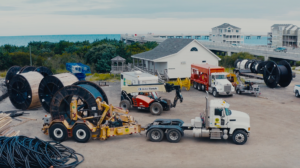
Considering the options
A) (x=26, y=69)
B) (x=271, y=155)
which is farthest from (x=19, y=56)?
(x=271, y=155)

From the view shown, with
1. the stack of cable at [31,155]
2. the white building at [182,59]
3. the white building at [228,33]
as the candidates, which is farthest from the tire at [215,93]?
the white building at [228,33]

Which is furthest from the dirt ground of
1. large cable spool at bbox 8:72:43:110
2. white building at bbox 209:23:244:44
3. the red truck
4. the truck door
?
white building at bbox 209:23:244:44

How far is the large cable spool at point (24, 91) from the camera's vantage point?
23.7 m

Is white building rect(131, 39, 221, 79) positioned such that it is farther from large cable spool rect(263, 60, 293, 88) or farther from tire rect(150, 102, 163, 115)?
tire rect(150, 102, 163, 115)

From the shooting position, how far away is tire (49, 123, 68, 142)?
621 inches

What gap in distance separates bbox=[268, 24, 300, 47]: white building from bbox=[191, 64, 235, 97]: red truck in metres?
83.8

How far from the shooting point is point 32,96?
23562mm

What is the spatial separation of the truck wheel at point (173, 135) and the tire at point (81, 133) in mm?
3881

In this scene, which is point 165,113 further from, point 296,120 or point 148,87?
point 296,120

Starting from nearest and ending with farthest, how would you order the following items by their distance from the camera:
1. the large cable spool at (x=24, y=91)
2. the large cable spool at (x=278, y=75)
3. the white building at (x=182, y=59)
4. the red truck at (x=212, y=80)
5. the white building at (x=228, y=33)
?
the large cable spool at (x=24, y=91) < the red truck at (x=212, y=80) < the large cable spool at (x=278, y=75) < the white building at (x=182, y=59) < the white building at (x=228, y=33)

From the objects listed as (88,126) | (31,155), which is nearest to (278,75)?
(88,126)

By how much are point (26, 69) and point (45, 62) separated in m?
21.6

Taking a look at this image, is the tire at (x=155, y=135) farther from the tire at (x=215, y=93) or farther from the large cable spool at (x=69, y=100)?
the tire at (x=215, y=93)

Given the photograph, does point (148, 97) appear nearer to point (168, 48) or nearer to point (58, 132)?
point (58, 132)
